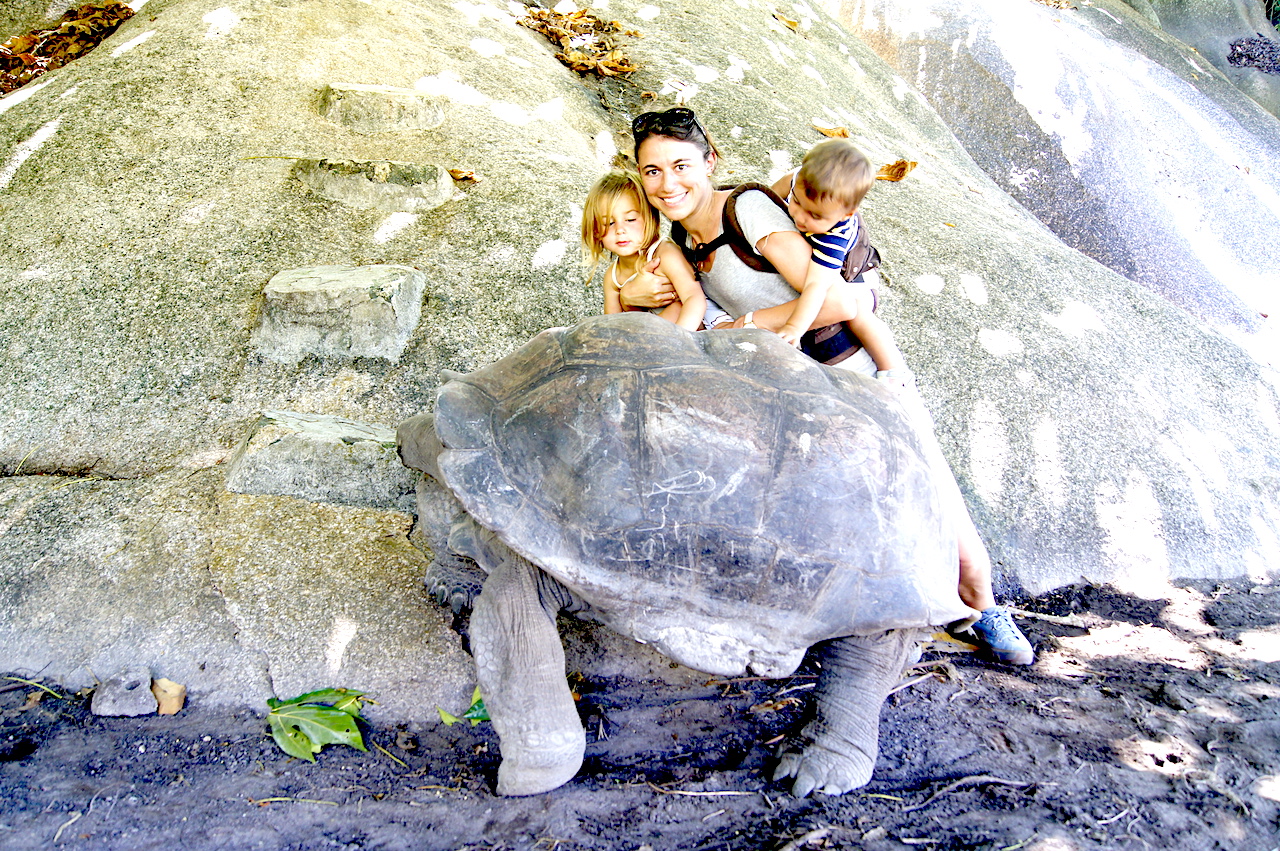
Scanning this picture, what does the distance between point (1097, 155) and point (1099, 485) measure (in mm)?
4201

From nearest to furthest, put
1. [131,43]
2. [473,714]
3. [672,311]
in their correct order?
[473,714]
[672,311]
[131,43]

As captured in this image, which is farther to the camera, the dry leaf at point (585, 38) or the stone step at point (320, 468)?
the dry leaf at point (585, 38)

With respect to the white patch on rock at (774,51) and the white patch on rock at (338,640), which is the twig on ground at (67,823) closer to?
the white patch on rock at (338,640)

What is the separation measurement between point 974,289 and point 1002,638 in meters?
1.82

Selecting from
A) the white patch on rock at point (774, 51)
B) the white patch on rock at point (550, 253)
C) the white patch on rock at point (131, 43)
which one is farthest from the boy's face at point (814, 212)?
the white patch on rock at point (131, 43)

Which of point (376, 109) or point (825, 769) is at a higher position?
point (825, 769)

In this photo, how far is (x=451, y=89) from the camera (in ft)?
13.0

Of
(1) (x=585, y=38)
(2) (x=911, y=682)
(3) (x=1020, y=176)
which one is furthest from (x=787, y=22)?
(2) (x=911, y=682)

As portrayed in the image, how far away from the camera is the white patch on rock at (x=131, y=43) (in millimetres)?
3873

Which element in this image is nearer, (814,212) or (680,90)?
(814,212)

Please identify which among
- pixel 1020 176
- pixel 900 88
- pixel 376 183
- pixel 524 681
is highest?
pixel 524 681

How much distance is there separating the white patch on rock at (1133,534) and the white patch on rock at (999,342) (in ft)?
2.24

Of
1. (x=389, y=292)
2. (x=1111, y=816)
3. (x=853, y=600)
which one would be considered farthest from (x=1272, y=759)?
(x=389, y=292)

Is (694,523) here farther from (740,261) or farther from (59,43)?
(59,43)
